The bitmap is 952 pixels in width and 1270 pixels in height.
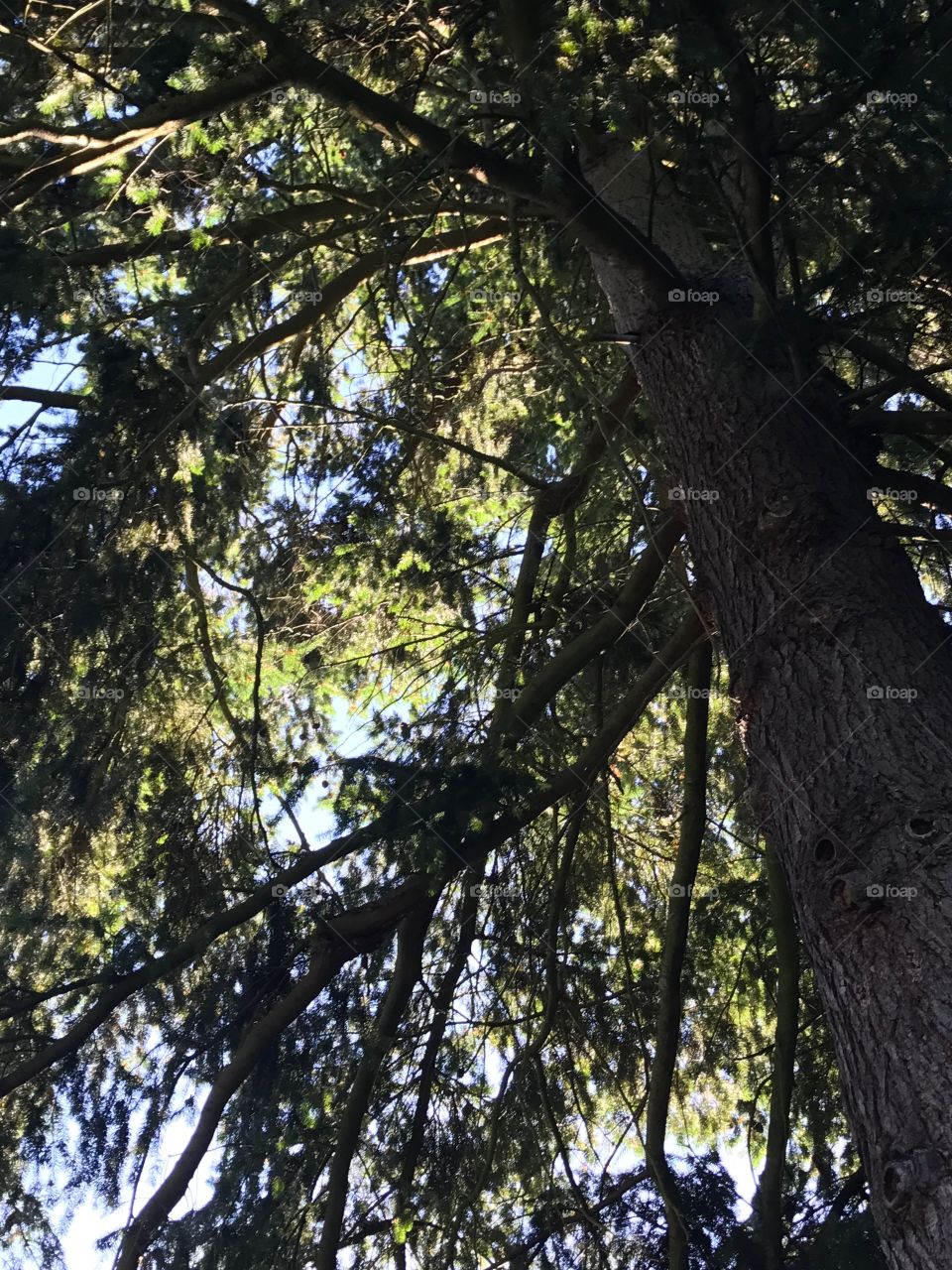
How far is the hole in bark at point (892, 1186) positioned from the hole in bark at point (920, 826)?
0.63m

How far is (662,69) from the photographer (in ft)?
11.0

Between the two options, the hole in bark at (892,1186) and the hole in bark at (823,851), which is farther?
the hole in bark at (823,851)

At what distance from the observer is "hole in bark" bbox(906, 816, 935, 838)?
247 cm

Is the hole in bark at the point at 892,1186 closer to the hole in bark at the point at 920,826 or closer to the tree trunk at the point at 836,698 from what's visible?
the tree trunk at the point at 836,698

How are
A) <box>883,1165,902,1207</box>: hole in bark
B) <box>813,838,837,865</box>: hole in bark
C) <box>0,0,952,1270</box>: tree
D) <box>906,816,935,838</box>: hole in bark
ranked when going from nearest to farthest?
Result: <box>883,1165,902,1207</box>: hole in bark, <box>906,816,935,838</box>: hole in bark, <box>813,838,837,865</box>: hole in bark, <box>0,0,952,1270</box>: tree

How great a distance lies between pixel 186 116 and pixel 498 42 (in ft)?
5.18

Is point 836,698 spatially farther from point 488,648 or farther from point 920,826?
point 488,648

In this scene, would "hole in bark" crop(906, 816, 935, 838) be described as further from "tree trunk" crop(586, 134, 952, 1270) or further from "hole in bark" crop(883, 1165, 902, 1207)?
"hole in bark" crop(883, 1165, 902, 1207)

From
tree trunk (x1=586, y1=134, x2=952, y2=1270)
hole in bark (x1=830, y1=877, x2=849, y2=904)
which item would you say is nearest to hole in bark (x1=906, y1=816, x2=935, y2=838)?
tree trunk (x1=586, y1=134, x2=952, y2=1270)

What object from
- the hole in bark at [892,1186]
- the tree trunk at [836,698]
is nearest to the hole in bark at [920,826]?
the tree trunk at [836,698]

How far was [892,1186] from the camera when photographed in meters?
2.22

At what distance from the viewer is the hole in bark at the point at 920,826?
2469mm

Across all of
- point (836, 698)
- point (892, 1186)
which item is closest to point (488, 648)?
point (836, 698)

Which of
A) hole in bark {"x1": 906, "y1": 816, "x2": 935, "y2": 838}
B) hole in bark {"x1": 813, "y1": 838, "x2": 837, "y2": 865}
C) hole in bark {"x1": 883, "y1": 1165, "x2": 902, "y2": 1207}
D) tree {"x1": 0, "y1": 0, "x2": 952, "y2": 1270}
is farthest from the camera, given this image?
tree {"x1": 0, "y1": 0, "x2": 952, "y2": 1270}
